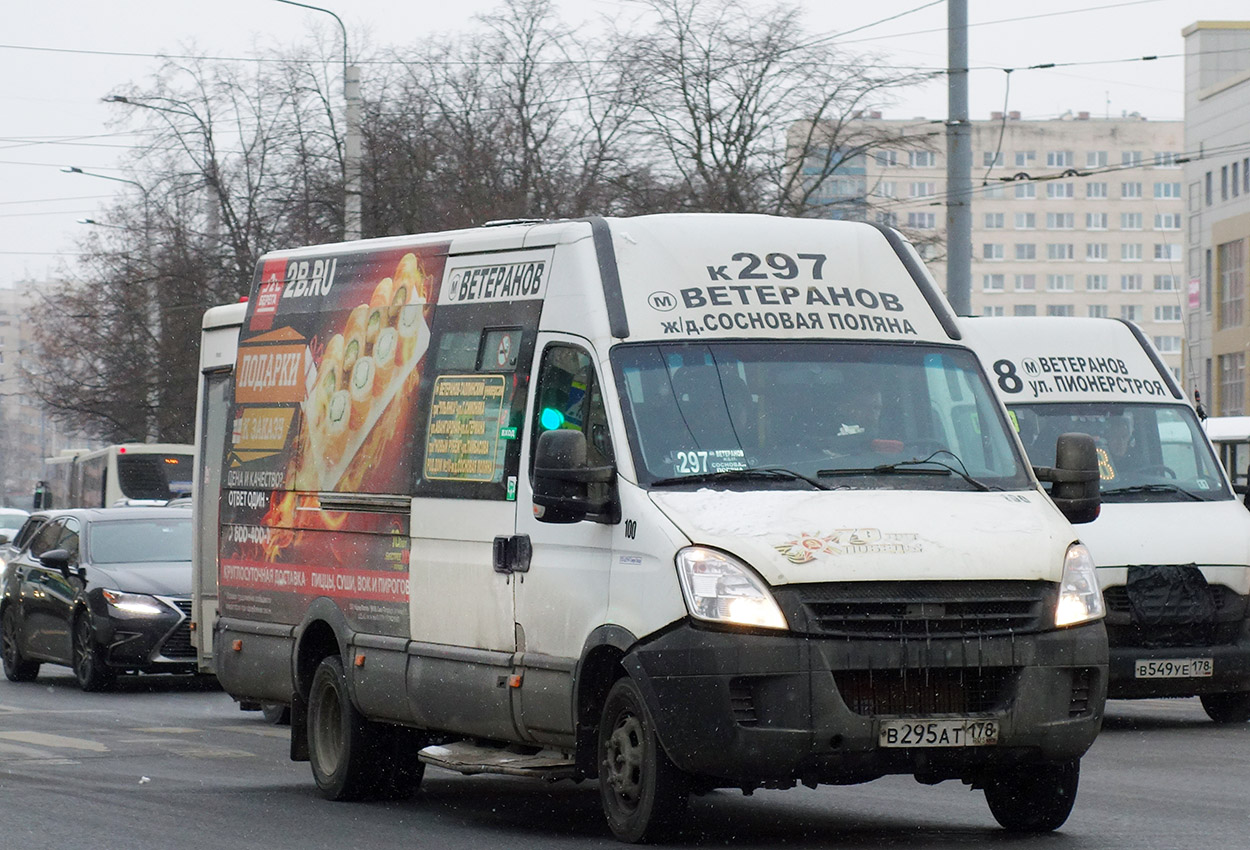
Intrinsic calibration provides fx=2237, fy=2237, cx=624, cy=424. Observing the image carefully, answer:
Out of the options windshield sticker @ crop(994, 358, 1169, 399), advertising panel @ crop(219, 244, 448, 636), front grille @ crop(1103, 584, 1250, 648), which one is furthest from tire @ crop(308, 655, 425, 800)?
windshield sticker @ crop(994, 358, 1169, 399)

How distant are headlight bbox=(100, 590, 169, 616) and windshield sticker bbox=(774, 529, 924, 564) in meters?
12.0

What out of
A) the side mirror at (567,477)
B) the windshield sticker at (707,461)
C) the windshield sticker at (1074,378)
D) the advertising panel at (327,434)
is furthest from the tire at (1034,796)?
the windshield sticker at (1074,378)

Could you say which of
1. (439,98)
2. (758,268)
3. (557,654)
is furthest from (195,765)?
(439,98)

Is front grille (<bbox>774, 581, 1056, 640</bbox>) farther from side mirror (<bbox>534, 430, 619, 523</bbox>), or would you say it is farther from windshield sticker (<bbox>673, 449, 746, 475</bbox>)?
side mirror (<bbox>534, 430, 619, 523</bbox>)

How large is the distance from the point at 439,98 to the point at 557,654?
31.9 m

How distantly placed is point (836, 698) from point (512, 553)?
1.86 meters

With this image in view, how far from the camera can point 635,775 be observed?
837 cm

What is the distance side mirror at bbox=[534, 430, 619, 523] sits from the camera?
8359mm

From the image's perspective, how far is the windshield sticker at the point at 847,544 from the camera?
7922 millimetres

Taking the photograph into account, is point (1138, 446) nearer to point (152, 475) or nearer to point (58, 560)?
point (58, 560)

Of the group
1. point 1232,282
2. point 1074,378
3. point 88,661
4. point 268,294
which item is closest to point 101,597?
point 88,661

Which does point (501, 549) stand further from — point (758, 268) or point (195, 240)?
point (195, 240)

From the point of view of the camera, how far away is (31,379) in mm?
58812

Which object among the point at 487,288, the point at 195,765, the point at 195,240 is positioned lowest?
the point at 195,765
